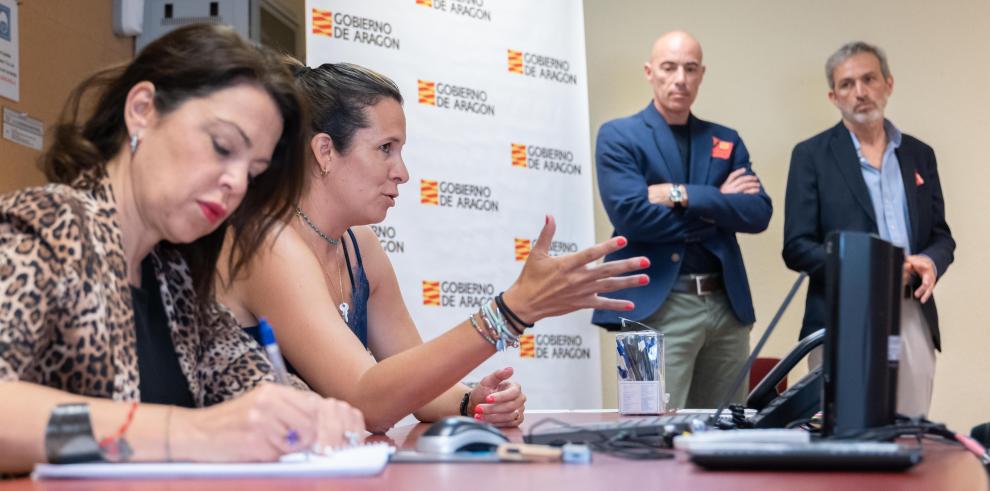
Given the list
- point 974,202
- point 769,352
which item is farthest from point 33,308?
point 974,202

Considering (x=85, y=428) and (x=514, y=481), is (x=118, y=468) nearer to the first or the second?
(x=85, y=428)

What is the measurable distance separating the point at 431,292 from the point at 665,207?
88 centimetres

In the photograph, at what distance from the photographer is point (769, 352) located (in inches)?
204

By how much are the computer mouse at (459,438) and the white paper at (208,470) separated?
18 cm

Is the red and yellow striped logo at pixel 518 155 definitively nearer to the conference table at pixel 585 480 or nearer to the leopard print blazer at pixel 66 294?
the leopard print blazer at pixel 66 294

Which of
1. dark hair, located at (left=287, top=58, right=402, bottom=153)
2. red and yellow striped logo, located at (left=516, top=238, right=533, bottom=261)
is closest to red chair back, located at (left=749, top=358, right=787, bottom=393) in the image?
red and yellow striped logo, located at (left=516, top=238, right=533, bottom=261)

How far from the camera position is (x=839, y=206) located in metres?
4.18

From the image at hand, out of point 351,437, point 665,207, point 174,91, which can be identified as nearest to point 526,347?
point 665,207

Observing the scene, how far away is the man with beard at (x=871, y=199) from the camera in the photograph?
4051mm

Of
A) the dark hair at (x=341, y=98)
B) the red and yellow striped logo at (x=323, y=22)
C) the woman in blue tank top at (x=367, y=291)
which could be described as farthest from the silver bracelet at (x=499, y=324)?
the red and yellow striped logo at (x=323, y=22)

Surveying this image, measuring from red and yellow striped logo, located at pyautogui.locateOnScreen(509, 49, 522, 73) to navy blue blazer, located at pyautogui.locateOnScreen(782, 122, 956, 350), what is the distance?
112 centimetres

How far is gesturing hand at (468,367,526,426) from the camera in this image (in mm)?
2156

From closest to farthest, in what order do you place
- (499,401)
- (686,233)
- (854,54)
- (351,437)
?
(351,437) → (499,401) → (686,233) → (854,54)

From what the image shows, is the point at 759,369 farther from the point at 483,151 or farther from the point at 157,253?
the point at 157,253
